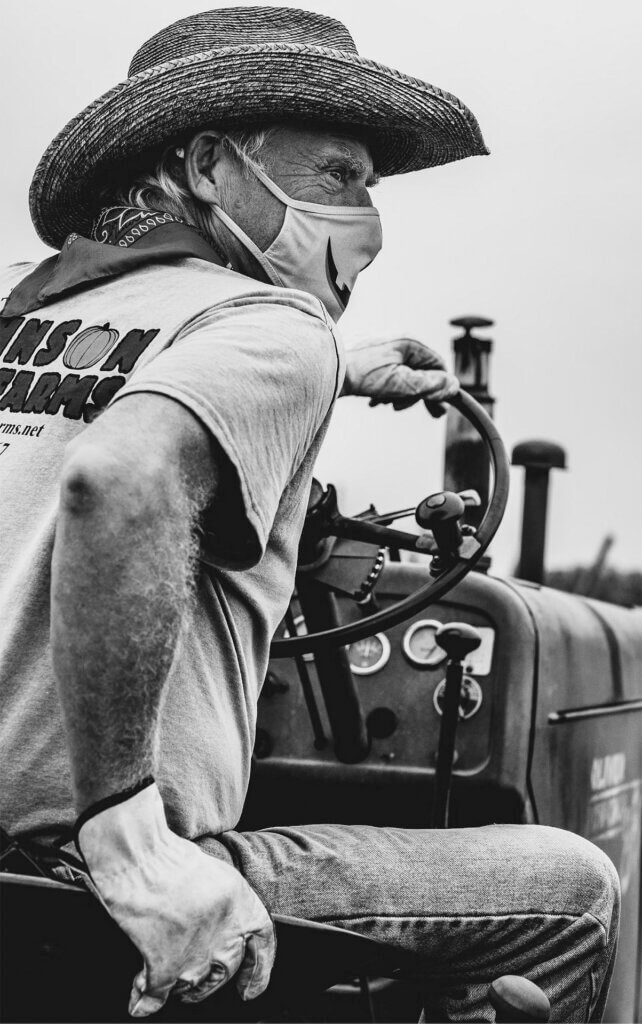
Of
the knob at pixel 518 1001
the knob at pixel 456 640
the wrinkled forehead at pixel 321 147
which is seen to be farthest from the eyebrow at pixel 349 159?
the knob at pixel 518 1001

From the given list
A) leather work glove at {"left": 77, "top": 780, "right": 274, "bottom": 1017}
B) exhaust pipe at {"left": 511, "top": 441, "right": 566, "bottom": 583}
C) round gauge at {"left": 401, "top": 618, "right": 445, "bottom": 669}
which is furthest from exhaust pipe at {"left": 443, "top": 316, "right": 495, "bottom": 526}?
leather work glove at {"left": 77, "top": 780, "right": 274, "bottom": 1017}

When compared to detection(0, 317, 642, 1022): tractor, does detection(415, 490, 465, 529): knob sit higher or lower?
higher

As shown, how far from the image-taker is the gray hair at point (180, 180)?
1.75 meters

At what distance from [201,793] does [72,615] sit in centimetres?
36

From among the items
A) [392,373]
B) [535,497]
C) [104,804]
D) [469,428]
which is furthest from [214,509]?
[535,497]

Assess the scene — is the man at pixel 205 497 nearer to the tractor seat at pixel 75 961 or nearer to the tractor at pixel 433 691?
the tractor seat at pixel 75 961

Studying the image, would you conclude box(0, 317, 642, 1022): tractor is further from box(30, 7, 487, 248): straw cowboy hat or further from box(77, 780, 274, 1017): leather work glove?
box(77, 780, 274, 1017): leather work glove

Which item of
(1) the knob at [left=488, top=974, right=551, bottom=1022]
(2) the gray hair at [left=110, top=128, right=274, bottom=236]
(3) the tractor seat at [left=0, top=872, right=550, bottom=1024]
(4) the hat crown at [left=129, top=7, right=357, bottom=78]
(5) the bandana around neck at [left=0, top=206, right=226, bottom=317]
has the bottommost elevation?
(1) the knob at [left=488, top=974, right=551, bottom=1022]

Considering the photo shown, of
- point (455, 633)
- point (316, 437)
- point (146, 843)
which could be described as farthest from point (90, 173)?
point (146, 843)

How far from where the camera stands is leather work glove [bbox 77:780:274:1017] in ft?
3.32

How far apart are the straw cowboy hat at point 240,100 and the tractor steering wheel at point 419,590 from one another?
1.65 feet

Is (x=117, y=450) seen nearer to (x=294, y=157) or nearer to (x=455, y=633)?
(x=294, y=157)

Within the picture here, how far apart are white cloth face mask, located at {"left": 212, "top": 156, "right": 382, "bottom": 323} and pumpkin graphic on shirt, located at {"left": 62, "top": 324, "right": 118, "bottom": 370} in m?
0.38

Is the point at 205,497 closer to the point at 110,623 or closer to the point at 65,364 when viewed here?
the point at 110,623
